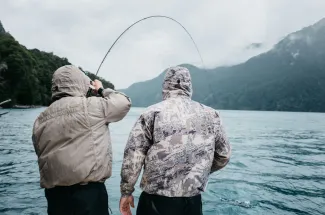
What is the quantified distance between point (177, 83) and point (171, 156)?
85 cm

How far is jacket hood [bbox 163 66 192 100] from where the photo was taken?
3.55 meters

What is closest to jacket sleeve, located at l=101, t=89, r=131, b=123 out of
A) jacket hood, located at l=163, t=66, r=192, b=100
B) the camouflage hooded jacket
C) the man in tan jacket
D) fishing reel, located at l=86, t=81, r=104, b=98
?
the man in tan jacket

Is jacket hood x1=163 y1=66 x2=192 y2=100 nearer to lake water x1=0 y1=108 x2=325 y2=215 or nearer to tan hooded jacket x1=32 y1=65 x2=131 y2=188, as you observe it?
tan hooded jacket x1=32 y1=65 x2=131 y2=188

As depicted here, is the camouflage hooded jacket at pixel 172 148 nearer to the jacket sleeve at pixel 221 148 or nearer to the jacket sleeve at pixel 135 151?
the jacket sleeve at pixel 135 151

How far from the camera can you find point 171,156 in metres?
3.26

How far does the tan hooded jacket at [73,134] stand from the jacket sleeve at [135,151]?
0.22 m

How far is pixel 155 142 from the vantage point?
10.9 ft

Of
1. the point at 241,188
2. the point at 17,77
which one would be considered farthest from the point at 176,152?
the point at 17,77

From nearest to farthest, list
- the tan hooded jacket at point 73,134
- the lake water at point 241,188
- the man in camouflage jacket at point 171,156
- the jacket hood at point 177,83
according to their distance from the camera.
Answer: the tan hooded jacket at point 73,134, the man in camouflage jacket at point 171,156, the jacket hood at point 177,83, the lake water at point 241,188

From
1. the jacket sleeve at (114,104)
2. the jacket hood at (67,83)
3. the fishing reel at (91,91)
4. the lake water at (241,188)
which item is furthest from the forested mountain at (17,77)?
the jacket sleeve at (114,104)

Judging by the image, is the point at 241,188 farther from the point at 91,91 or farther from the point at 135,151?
the point at 91,91

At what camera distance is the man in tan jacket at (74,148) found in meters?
3.06

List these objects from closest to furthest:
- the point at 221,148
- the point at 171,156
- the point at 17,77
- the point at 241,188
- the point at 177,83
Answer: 1. the point at 171,156
2. the point at 177,83
3. the point at 221,148
4. the point at 241,188
5. the point at 17,77

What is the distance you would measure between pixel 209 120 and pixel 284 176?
1058cm
